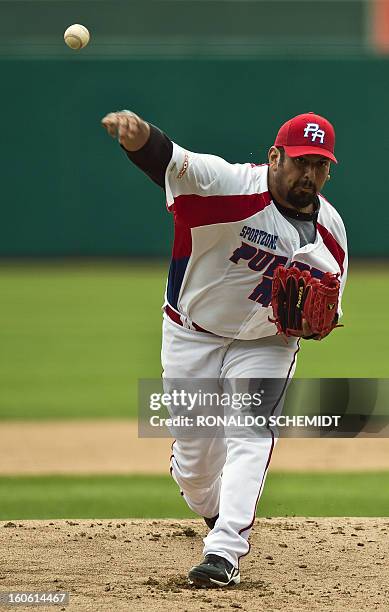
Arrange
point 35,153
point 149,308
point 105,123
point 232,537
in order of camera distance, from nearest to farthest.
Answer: point 105,123, point 232,537, point 149,308, point 35,153

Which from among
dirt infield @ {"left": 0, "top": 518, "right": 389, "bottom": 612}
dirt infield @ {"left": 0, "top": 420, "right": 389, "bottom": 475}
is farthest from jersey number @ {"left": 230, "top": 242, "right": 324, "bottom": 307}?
dirt infield @ {"left": 0, "top": 420, "right": 389, "bottom": 475}

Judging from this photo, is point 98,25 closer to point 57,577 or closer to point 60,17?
point 60,17

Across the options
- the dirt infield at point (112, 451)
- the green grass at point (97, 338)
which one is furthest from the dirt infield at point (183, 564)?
the green grass at point (97, 338)

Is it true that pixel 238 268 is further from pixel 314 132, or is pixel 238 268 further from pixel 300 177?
pixel 314 132

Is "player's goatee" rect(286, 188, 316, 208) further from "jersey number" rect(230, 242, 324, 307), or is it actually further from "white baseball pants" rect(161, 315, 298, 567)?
"white baseball pants" rect(161, 315, 298, 567)

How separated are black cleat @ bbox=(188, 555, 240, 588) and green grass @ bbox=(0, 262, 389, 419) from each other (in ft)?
16.1

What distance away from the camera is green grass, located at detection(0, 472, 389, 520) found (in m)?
6.17

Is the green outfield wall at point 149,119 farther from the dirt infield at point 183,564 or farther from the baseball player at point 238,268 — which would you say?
the baseball player at point 238,268

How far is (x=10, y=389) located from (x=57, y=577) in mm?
6054

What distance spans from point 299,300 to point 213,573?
3.69 feet

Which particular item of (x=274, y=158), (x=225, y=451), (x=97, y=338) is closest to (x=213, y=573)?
(x=225, y=451)

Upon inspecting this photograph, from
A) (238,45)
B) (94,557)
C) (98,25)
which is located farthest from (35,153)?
(94,557)

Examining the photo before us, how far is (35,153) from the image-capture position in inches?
757

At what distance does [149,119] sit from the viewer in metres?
19.0
